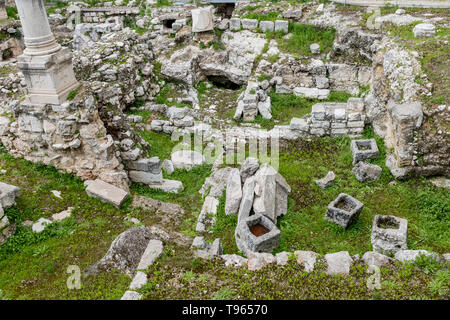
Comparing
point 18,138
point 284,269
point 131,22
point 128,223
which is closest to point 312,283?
point 284,269

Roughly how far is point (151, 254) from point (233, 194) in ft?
7.90

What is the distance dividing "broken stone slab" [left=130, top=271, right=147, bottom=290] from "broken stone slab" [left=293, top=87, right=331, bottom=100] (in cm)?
907

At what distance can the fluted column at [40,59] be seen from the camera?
23.2 feet

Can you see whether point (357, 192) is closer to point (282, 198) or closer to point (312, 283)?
point (282, 198)

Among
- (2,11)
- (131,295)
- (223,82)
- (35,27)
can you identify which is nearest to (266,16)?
(223,82)

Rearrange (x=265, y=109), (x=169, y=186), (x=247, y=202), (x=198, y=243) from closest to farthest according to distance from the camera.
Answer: (x=198, y=243) < (x=247, y=202) < (x=169, y=186) < (x=265, y=109)

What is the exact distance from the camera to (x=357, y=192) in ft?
26.9

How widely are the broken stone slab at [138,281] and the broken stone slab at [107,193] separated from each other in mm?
2176

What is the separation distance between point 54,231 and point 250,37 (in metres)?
11.2

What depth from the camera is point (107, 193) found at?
725 centimetres

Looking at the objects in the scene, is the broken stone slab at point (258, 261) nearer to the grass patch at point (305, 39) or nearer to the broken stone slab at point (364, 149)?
the broken stone slab at point (364, 149)

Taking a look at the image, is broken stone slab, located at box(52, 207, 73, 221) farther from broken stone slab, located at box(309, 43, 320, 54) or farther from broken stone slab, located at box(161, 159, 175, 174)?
broken stone slab, located at box(309, 43, 320, 54)

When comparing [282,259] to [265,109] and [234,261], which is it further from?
[265,109]

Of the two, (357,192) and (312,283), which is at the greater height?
(312,283)
